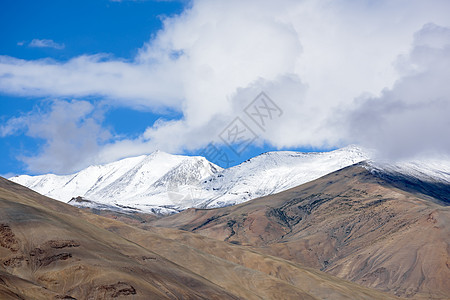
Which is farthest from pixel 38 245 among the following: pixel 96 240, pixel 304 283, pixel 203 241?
pixel 203 241

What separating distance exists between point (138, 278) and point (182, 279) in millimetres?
14688

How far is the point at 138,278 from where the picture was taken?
80188mm

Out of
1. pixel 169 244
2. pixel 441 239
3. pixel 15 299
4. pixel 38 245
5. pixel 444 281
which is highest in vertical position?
pixel 441 239

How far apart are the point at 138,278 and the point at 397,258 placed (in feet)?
428

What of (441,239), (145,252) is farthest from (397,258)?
(145,252)

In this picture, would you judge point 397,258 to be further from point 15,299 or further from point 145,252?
point 15,299

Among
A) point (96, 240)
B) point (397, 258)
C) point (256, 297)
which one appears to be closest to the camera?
point (96, 240)

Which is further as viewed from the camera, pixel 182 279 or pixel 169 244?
pixel 169 244

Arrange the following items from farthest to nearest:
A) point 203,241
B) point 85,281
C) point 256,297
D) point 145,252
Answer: point 203,241, point 256,297, point 145,252, point 85,281

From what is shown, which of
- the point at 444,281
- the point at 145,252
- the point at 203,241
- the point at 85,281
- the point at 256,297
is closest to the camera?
the point at 85,281

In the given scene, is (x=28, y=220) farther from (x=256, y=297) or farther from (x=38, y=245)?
(x=256, y=297)

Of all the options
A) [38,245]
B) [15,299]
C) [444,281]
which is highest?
[444,281]

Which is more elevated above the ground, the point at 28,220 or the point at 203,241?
the point at 203,241

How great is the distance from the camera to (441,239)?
19362 cm
